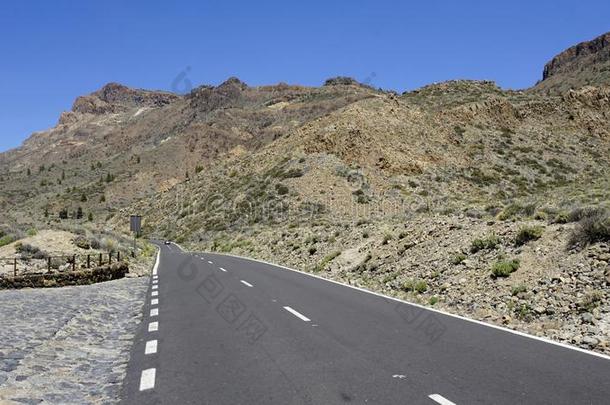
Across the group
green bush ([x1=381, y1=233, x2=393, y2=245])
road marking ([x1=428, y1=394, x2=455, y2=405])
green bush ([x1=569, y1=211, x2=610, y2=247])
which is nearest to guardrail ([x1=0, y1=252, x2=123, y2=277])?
green bush ([x1=381, y1=233, x2=393, y2=245])

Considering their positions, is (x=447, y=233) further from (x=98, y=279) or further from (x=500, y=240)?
(x=98, y=279)

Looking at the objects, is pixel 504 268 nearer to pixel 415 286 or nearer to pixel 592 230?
pixel 592 230

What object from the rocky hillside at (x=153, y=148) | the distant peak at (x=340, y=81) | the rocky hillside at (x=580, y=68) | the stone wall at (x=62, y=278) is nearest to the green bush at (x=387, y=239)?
the stone wall at (x=62, y=278)

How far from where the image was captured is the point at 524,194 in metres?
50.6

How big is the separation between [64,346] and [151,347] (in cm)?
151

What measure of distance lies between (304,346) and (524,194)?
48.5 m

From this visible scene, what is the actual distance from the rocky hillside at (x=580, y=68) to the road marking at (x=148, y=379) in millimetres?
88496

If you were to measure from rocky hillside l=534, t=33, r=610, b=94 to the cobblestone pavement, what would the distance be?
283 feet

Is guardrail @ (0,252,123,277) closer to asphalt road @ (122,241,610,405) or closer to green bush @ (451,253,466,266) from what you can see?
asphalt road @ (122,241,610,405)

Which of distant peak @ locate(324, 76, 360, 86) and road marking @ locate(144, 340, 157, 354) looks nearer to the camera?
road marking @ locate(144, 340, 157, 354)

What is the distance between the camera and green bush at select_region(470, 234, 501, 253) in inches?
591

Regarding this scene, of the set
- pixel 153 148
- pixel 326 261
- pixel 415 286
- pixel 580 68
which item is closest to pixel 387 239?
pixel 326 261

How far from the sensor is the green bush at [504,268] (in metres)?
12.8

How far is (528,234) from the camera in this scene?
14109 mm
